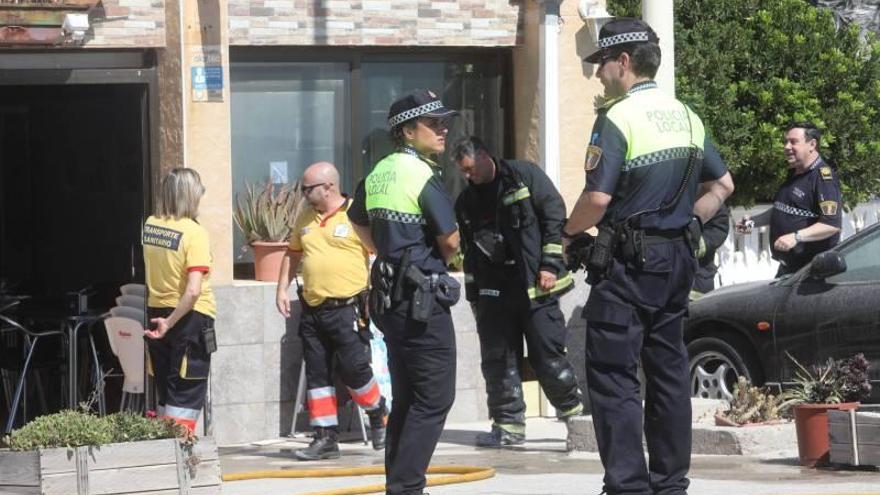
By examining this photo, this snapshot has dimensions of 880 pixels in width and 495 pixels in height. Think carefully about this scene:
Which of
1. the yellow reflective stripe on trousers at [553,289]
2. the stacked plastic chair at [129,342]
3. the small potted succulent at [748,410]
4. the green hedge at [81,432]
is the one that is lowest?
the small potted succulent at [748,410]

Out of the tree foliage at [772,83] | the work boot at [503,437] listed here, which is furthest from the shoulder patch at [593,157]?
the tree foliage at [772,83]

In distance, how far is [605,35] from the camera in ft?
24.8

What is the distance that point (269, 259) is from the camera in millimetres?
12109

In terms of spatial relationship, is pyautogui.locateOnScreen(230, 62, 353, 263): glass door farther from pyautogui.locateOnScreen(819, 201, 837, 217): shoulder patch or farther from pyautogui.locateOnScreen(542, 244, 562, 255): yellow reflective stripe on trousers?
pyautogui.locateOnScreen(819, 201, 837, 217): shoulder patch

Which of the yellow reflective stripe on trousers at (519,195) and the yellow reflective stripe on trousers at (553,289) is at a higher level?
the yellow reflective stripe on trousers at (519,195)

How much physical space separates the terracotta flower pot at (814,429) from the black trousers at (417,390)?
239cm

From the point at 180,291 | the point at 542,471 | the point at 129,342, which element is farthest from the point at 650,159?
the point at 129,342

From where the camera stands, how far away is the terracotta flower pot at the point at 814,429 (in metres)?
9.46

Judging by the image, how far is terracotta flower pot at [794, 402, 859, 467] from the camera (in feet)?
31.0

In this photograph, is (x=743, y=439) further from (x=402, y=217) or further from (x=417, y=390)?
(x=402, y=217)

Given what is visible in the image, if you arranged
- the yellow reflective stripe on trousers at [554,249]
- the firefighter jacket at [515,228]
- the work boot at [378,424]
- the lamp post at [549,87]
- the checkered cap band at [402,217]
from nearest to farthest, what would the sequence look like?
the checkered cap band at [402,217], the yellow reflective stripe on trousers at [554,249], the firefighter jacket at [515,228], the work boot at [378,424], the lamp post at [549,87]

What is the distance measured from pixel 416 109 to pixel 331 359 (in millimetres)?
3538

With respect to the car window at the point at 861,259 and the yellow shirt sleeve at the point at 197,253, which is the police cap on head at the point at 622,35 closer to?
the yellow shirt sleeve at the point at 197,253

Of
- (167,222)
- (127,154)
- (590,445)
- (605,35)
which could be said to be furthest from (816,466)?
(127,154)
